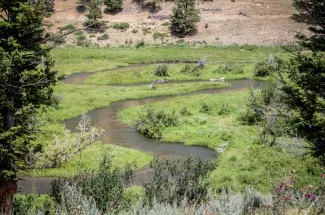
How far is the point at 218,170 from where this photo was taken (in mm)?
16953

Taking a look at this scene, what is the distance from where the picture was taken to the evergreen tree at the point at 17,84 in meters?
10.3

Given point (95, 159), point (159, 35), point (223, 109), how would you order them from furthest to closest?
point (159, 35) → point (223, 109) → point (95, 159)

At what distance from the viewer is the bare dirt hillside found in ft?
221

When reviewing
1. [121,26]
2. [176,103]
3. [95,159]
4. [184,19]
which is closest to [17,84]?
[95,159]

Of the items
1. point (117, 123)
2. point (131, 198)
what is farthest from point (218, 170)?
point (117, 123)

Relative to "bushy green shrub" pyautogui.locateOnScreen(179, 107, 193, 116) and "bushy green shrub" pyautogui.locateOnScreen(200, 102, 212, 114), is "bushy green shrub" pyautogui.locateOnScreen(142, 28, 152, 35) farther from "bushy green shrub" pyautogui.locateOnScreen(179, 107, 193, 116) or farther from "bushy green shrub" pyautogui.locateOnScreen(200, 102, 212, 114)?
"bushy green shrub" pyautogui.locateOnScreen(179, 107, 193, 116)

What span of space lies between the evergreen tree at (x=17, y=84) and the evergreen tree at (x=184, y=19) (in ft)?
193

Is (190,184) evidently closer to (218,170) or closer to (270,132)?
(218,170)

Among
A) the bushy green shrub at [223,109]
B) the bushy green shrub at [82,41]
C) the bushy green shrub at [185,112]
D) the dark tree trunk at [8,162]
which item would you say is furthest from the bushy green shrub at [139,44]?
the dark tree trunk at [8,162]

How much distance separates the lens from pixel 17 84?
1081 centimetres

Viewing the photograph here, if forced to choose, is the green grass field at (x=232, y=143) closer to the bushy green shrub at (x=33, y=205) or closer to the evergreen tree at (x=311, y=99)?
the evergreen tree at (x=311, y=99)

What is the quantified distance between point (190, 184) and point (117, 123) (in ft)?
53.8

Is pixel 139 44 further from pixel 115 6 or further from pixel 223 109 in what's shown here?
pixel 223 109

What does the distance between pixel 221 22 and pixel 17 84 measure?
64.9 meters
